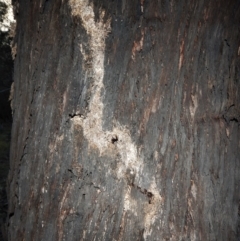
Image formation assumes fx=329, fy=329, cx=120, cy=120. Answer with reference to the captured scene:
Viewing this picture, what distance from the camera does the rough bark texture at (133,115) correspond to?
791mm

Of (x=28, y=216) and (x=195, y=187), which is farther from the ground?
(x=195, y=187)

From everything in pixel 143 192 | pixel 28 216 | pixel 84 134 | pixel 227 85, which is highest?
pixel 227 85

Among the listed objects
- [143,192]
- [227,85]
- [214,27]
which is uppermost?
[214,27]

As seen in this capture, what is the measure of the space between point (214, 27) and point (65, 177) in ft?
1.71

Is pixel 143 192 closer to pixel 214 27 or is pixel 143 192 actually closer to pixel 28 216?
pixel 28 216

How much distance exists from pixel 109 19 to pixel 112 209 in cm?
46

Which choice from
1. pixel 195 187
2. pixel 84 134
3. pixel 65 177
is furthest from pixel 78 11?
pixel 195 187

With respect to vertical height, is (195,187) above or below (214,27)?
below

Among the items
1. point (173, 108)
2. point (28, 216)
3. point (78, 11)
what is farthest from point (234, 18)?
point (28, 216)

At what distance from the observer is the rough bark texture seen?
2.59 feet

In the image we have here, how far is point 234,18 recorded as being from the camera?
0.83 meters

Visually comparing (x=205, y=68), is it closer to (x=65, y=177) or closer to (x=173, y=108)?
(x=173, y=108)

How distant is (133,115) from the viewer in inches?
31.4

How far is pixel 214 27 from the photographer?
806mm
